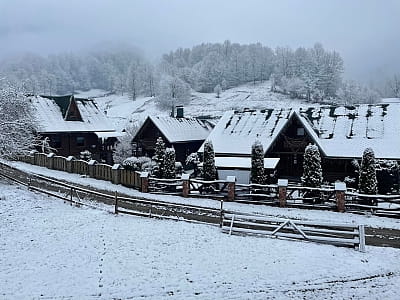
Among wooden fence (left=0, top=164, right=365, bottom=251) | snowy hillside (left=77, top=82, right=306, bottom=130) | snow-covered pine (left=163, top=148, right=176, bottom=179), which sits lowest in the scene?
wooden fence (left=0, top=164, right=365, bottom=251)

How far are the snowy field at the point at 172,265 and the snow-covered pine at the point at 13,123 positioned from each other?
11.0 meters

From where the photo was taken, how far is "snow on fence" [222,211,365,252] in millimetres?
15086

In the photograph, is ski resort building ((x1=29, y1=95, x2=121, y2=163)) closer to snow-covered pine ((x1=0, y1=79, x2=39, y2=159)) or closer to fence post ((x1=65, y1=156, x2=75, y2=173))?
snow-covered pine ((x1=0, y1=79, x2=39, y2=159))

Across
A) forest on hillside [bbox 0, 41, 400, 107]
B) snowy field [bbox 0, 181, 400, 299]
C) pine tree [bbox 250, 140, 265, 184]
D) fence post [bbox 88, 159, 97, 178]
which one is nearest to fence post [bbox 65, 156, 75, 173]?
fence post [bbox 88, 159, 97, 178]

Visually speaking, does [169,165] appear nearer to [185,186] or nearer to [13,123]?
[185,186]

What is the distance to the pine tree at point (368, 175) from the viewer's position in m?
21.9

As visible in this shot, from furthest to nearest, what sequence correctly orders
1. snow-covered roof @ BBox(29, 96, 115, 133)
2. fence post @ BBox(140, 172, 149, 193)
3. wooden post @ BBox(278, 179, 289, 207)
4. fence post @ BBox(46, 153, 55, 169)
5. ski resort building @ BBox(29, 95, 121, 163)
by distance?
ski resort building @ BBox(29, 95, 121, 163) → snow-covered roof @ BBox(29, 96, 115, 133) → fence post @ BBox(46, 153, 55, 169) → fence post @ BBox(140, 172, 149, 193) → wooden post @ BBox(278, 179, 289, 207)

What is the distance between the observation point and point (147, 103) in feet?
403

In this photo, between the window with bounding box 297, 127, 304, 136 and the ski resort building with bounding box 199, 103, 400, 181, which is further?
A: the window with bounding box 297, 127, 304, 136

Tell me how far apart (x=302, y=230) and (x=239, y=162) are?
44.0 feet

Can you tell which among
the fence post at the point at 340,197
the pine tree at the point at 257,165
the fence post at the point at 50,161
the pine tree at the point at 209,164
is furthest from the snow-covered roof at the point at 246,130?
the fence post at the point at 50,161

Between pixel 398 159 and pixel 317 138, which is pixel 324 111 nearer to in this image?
pixel 317 138

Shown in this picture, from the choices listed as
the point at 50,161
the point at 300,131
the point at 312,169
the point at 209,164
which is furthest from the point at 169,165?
the point at 50,161

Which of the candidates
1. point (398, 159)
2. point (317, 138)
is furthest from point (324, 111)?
point (398, 159)
